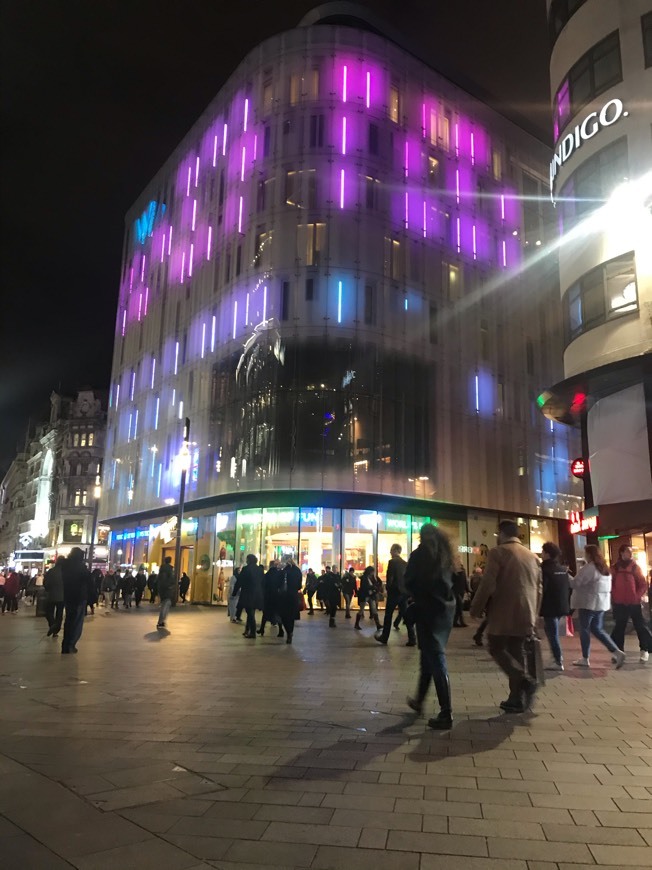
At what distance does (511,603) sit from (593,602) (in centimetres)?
450

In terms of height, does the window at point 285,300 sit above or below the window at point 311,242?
below

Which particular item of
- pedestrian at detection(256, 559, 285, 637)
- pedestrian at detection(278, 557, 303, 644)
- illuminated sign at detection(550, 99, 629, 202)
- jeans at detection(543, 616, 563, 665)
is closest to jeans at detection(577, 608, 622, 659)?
jeans at detection(543, 616, 563, 665)

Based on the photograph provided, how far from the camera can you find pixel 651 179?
21625mm

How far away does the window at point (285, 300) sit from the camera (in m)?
30.8

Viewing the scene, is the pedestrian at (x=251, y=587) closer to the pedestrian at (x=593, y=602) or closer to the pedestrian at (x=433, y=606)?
the pedestrian at (x=593, y=602)

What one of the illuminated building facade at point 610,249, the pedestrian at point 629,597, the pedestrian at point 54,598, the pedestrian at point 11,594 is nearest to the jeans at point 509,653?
the pedestrian at point 629,597

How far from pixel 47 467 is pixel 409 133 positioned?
282 feet

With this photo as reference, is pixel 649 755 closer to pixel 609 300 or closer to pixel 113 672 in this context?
pixel 113 672

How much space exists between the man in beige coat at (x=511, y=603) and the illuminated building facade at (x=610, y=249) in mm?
16353

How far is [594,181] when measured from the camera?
935 inches

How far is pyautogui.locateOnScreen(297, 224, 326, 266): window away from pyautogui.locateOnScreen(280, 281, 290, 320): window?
1.42 m

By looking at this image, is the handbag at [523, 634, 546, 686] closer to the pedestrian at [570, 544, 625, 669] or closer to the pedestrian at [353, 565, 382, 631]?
the pedestrian at [570, 544, 625, 669]

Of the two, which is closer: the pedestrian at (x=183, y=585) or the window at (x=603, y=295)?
the window at (x=603, y=295)

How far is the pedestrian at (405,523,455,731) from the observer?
21.5 ft
